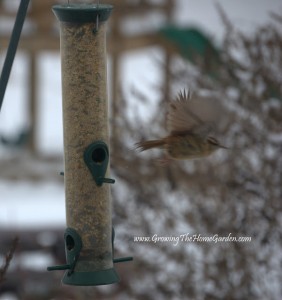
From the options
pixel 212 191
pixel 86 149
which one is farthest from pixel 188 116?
pixel 212 191

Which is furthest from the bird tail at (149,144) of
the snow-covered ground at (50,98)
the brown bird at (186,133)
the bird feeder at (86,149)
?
the snow-covered ground at (50,98)

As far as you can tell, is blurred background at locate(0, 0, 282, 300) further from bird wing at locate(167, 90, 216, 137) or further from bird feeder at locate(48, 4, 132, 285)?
bird feeder at locate(48, 4, 132, 285)

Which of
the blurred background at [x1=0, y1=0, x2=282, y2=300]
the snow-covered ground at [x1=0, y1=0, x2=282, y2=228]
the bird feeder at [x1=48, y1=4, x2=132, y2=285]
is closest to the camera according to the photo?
the bird feeder at [x1=48, y1=4, x2=132, y2=285]

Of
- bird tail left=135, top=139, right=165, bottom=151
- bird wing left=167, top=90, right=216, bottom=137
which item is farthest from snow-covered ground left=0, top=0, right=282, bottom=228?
bird tail left=135, top=139, right=165, bottom=151

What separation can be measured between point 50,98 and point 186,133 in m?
17.8

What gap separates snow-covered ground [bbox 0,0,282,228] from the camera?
11898mm

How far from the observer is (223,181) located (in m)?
5.23

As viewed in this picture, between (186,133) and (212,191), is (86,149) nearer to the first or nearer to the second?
(186,133)

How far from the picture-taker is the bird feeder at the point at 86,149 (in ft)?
12.3

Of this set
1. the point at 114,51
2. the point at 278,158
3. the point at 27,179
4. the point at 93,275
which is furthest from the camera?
the point at 27,179

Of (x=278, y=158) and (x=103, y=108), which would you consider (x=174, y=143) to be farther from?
(x=278, y=158)

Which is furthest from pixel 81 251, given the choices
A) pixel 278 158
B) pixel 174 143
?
pixel 278 158

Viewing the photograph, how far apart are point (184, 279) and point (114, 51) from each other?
667 cm

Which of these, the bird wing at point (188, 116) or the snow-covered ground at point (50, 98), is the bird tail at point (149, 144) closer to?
the bird wing at point (188, 116)
